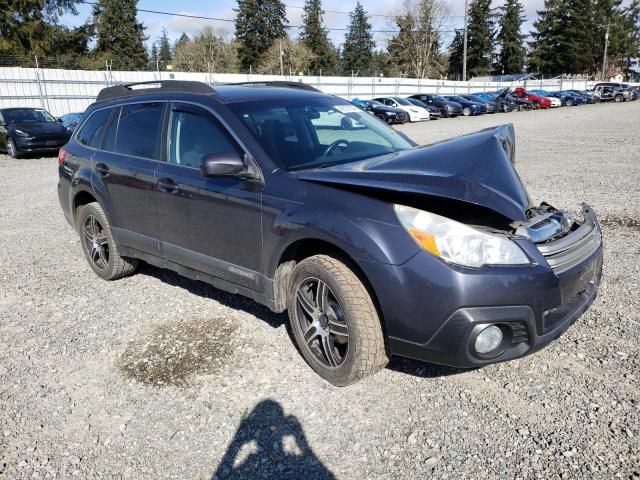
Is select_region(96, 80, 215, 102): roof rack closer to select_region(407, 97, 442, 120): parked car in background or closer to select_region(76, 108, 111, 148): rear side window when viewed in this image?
select_region(76, 108, 111, 148): rear side window

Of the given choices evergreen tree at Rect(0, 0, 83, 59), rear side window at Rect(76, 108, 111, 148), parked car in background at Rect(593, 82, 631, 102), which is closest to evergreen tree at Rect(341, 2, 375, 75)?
parked car in background at Rect(593, 82, 631, 102)

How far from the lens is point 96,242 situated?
5184mm

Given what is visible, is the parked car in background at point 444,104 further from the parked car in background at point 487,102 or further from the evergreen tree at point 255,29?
the evergreen tree at point 255,29

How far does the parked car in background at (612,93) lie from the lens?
46.9 meters

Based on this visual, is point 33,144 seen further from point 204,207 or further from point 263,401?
point 263,401

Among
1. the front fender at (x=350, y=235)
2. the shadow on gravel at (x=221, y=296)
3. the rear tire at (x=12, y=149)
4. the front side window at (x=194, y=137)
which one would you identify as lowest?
the shadow on gravel at (x=221, y=296)

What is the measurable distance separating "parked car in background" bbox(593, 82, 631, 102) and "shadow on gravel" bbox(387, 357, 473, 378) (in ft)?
169

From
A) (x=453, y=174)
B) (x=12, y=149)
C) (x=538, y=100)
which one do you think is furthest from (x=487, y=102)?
(x=453, y=174)

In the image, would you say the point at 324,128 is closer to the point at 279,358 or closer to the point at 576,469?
the point at 279,358

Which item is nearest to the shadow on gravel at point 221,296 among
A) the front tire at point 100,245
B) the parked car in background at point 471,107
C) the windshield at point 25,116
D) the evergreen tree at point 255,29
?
the front tire at point 100,245

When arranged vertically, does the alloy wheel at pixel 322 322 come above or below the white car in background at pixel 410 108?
below

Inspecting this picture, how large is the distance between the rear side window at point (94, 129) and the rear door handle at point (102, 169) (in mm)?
258

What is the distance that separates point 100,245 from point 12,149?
531 inches

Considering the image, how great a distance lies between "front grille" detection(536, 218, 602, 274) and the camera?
2.81 meters
